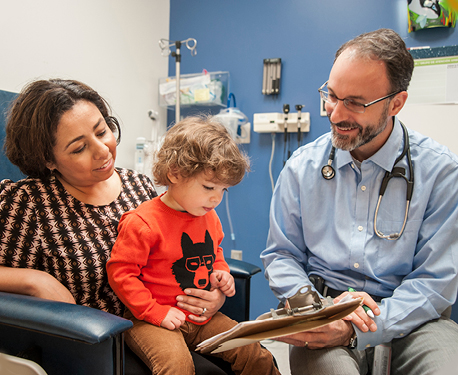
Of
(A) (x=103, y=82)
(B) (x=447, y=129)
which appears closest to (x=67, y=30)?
(A) (x=103, y=82)

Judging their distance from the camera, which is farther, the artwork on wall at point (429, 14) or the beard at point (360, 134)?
the artwork on wall at point (429, 14)

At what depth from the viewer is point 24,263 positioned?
114cm

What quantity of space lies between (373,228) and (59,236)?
106cm

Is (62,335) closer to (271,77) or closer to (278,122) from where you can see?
(278,122)

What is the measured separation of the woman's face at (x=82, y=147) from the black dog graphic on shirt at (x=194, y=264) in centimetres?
37

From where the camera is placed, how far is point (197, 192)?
1.16 metres

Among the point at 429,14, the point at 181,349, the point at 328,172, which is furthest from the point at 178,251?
the point at 429,14

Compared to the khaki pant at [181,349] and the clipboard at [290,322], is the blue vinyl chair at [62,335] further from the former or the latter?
the clipboard at [290,322]

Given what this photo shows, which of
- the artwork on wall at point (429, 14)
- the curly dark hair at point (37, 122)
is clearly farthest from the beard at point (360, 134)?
the artwork on wall at point (429, 14)

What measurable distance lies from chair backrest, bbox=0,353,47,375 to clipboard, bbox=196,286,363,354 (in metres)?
0.43

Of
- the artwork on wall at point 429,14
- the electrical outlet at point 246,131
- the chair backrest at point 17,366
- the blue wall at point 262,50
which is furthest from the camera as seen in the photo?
the electrical outlet at point 246,131

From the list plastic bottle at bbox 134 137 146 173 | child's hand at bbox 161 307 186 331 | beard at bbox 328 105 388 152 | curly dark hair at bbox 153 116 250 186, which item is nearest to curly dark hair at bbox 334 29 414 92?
beard at bbox 328 105 388 152

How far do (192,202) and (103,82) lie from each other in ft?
5.28

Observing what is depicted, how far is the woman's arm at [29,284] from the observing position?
1.08 metres
